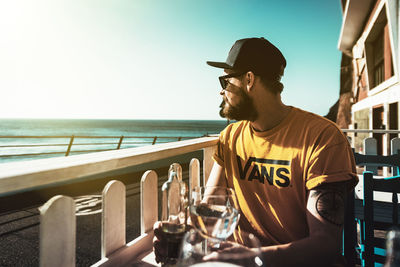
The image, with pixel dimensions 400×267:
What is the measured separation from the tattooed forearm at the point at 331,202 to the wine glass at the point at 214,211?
593 millimetres

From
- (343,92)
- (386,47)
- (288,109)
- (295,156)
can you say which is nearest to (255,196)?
(295,156)

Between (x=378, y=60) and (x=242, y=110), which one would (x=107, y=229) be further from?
(x=378, y=60)

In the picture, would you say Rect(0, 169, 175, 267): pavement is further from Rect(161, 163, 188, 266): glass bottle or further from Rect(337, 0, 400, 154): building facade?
Rect(337, 0, 400, 154): building facade

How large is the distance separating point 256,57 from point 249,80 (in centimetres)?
18

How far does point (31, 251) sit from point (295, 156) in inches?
174

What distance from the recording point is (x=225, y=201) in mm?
985

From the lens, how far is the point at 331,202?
1.29m

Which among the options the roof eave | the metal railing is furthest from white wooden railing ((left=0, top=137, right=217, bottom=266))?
the roof eave

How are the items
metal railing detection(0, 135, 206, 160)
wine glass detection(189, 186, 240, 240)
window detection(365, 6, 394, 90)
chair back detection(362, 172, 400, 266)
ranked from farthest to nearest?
window detection(365, 6, 394, 90) → metal railing detection(0, 135, 206, 160) → chair back detection(362, 172, 400, 266) → wine glass detection(189, 186, 240, 240)

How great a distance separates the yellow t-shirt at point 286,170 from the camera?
4.53ft

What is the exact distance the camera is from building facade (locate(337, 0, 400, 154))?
8.45 meters

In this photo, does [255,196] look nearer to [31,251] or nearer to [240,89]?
[240,89]

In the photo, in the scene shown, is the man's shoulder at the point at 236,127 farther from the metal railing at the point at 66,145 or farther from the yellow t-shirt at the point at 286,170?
the metal railing at the point at 66,145

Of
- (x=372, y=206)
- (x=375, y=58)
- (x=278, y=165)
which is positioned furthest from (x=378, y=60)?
(x=278, y=165)
